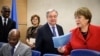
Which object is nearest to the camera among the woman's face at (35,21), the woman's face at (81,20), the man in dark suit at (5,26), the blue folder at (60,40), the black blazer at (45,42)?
the blue folder at (60,40)

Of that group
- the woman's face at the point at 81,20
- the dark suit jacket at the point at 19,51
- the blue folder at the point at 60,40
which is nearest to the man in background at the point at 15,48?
the dark suit jacket at the point at 19,51

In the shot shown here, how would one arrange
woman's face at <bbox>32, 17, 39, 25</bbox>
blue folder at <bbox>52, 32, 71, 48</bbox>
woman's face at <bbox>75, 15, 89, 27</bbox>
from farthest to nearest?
woman's face at <bbox>32, 17, 39, 25</bbox>, woman's face at <bbox>75, 15, 89, 27</bbox>, blue folder at <bbox>52, 32, 71, 48</bbox>

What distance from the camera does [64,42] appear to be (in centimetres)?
309

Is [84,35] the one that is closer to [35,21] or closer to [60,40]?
[60,40]

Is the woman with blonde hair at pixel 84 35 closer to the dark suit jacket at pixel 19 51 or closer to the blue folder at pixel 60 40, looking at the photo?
the blue folder at pixel 60 40

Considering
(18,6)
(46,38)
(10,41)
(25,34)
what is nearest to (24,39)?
(25,34)

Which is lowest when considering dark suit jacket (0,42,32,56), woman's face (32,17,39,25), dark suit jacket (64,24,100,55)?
dark suit jacket (0,42,32,56)

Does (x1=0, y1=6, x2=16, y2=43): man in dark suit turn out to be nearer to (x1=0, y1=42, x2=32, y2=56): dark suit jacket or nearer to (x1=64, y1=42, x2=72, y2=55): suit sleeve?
(x1=0, y1=42, x2=32, y2=56): dark suit jacket

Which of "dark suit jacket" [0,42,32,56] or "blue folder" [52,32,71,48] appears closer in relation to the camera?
"blue folder" [52,32,71,48]

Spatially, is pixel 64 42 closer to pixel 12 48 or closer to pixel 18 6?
pixel 12 48

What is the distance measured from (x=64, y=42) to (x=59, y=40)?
0.09 meters

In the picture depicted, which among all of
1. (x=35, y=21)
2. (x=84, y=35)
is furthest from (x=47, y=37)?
(x=35, y=21)

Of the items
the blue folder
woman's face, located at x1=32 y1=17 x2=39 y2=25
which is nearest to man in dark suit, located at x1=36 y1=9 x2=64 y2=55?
the blue folder

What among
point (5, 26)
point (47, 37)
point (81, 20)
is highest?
point (81, 20)
